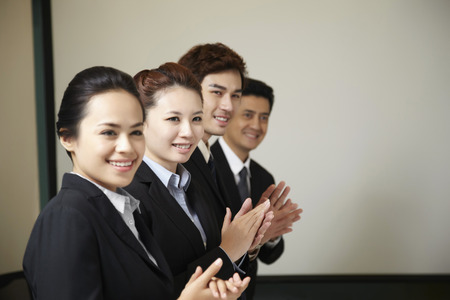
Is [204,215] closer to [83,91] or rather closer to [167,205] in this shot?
[167,205]

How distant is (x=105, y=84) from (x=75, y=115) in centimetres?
9

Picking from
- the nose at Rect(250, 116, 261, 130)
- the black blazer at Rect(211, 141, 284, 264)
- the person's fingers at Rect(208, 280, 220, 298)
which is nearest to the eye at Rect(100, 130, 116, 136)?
the person's fingers at Rect(208, 280, 220, 298)

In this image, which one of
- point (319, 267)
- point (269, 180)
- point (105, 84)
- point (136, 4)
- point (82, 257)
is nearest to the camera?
point (82, 257)

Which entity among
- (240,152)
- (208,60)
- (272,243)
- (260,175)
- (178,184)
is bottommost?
(272,243)

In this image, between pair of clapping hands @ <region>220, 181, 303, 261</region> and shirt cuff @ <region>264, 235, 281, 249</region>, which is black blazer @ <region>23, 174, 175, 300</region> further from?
shirt cuff @ <region>264, 235, 281, 249</region>

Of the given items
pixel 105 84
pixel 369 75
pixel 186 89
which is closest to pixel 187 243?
pixel 186 89

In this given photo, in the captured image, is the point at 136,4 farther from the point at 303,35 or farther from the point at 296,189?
the point at 296,189

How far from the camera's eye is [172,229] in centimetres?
131

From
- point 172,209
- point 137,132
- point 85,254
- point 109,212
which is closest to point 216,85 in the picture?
point 172,209

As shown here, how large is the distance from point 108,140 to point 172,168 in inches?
17.4

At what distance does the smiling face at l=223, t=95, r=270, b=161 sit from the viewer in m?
2.47

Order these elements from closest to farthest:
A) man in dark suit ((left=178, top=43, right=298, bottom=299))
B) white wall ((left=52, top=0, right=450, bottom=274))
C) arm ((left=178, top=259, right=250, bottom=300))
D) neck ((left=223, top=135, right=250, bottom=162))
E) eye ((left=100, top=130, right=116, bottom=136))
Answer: eye ((left=100, top=130, right=116, bottom=136))
arm ((left=178, top=259, right=250, bottom=300))
man in dark suit ((left=178, top=43, right=298, bottom=299))
neck ((left=223, top=135, right=250, bottom=162))
white wall ((left=52, top=0, right=450, bottom=274))

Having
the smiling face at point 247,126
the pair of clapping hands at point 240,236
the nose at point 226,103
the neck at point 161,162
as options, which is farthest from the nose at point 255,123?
the neck at point 161,162

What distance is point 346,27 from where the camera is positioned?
4.22 m
